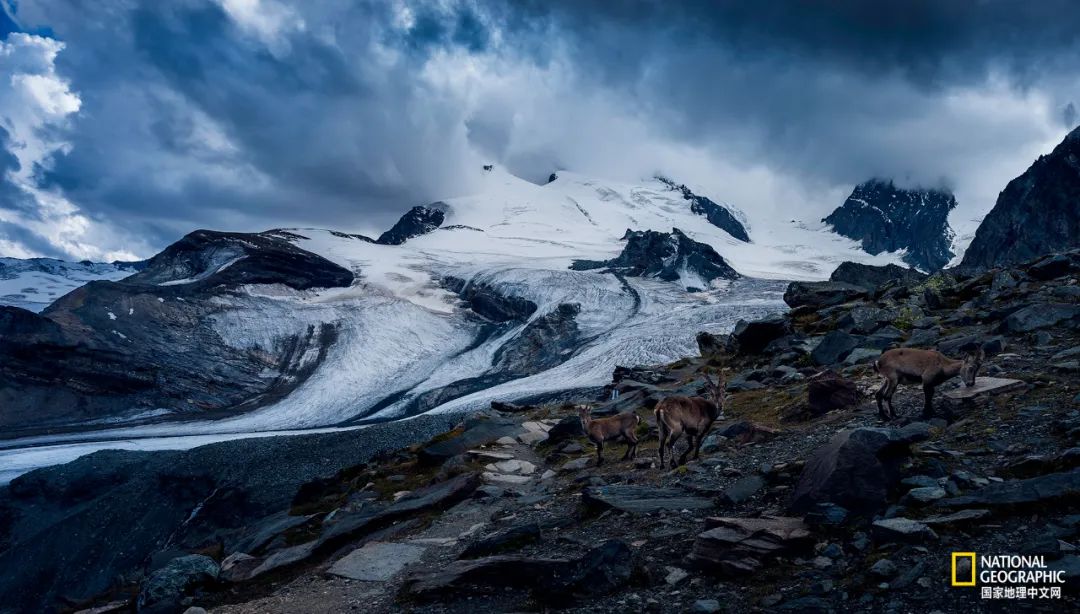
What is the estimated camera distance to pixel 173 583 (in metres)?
10.7

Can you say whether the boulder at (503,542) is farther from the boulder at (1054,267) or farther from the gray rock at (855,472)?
the boulder at (1054,267)

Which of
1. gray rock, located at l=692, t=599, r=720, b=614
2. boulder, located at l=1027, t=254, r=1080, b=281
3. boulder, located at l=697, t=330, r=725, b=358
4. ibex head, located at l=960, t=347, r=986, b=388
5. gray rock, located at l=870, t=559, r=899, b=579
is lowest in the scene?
gray rock, located at l=692, t=599, r=720, b=614

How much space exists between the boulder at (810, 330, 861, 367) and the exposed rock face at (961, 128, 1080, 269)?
11876 centimetres

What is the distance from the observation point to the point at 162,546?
118 feet

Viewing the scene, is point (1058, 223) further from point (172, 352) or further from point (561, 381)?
point (172, 352)

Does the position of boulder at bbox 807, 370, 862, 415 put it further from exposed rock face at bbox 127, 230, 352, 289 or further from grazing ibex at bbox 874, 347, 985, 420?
exposed rock face at bbox 127, 230, 352, 289

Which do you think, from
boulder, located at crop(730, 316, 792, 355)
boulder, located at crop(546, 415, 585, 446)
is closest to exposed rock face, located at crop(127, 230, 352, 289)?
boulder, located at crop(730, 316, 792, 355)

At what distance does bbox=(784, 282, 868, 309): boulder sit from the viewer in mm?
31328

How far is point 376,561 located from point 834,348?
15831 millimetres

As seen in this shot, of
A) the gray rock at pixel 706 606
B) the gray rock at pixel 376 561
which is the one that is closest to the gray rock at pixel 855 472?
the gray rock at pixel 706 606

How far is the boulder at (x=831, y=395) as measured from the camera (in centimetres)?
1346

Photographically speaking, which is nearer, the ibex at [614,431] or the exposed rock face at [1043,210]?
the ibex at [614,431]

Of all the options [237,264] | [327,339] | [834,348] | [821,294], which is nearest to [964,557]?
[834,348]

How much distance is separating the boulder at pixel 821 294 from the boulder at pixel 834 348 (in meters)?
10.3
